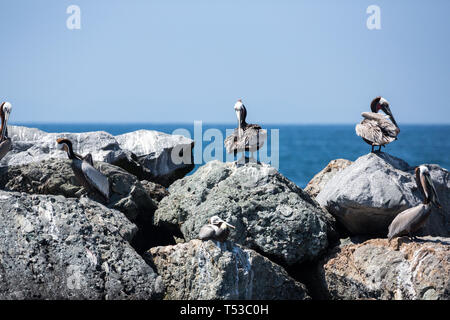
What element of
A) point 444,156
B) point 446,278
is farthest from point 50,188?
point 444,156

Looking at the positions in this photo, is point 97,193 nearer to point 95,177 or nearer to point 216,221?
point 95,177

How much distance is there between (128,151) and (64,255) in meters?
3.86

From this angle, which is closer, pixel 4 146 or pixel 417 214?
pixel 417 214

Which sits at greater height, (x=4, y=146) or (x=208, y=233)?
(x=4, y=146)

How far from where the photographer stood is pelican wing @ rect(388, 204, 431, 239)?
7.41 m

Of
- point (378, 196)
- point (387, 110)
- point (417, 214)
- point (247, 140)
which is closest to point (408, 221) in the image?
point (417, 214)

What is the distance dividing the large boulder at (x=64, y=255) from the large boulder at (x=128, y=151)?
102 inches

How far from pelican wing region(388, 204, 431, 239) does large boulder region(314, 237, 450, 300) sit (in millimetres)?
130

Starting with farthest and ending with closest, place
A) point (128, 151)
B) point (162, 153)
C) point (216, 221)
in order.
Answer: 1. point (162, 153)
2. point (128, 151)
3. point (216, 221)

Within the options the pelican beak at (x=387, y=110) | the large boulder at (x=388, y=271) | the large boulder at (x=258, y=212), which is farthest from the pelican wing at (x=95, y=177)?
the pelican beak at (x=387, y=110)

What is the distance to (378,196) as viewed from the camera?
311 inches

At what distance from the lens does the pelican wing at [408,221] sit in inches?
292

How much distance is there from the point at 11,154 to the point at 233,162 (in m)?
4.37

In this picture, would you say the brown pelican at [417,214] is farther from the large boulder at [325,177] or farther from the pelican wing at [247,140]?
the pelican wing at [247,140]
